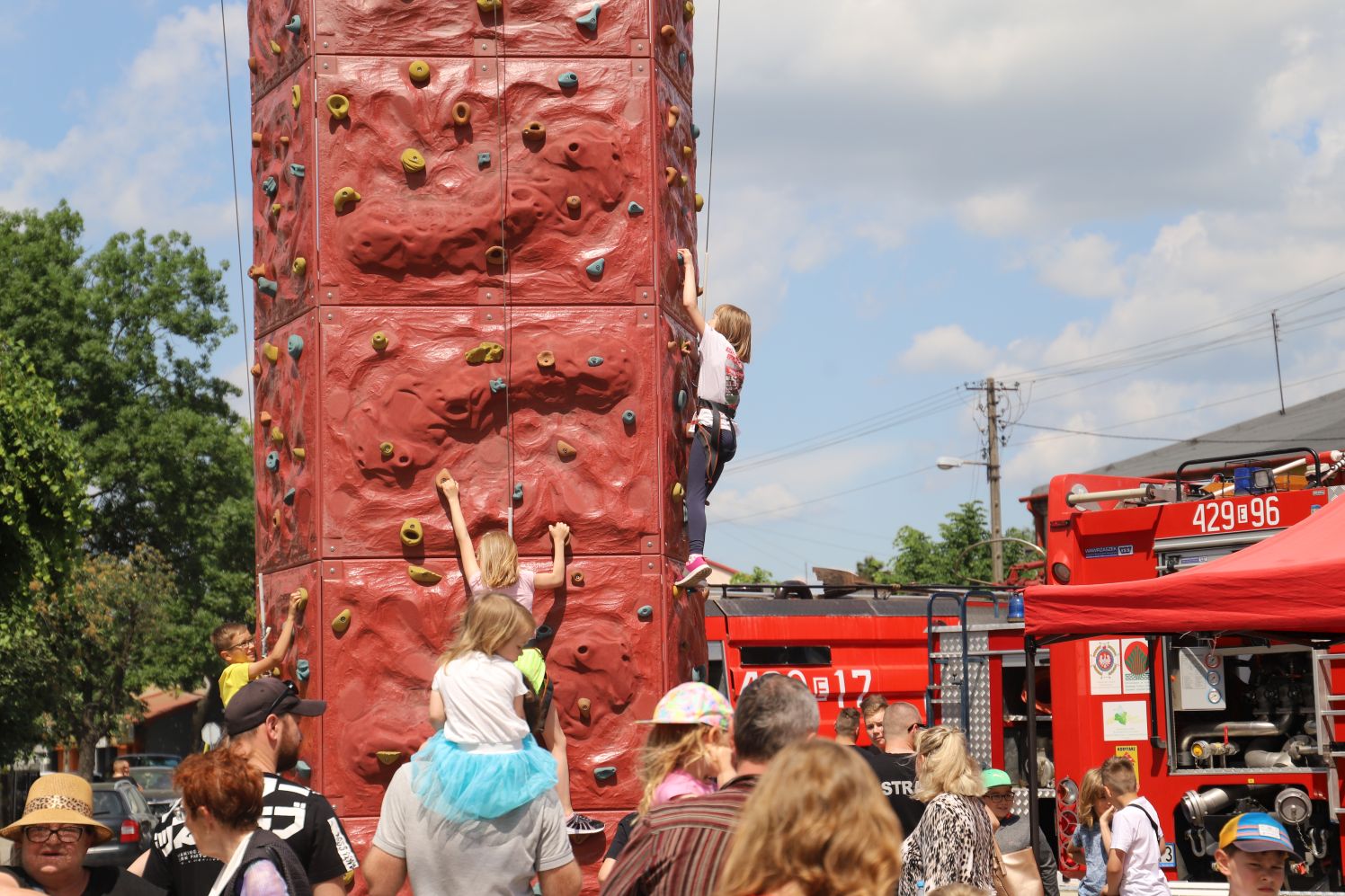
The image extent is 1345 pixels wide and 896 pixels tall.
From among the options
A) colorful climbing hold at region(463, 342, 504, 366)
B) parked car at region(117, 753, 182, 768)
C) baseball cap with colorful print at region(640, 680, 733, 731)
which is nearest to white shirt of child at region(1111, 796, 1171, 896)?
colorful climbing hold at region(463, 342, 504, 366)

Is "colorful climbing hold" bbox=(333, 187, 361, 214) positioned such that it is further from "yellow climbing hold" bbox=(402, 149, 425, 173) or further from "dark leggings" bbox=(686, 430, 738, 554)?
"dark leggings" bbox=(686, 430, 738, 554)

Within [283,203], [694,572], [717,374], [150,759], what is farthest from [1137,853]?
[150,759]

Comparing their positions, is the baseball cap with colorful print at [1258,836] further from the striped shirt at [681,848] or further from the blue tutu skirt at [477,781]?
the striped shirt at [681,848]

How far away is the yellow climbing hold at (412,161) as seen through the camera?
8242 mm

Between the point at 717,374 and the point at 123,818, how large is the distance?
632 inches

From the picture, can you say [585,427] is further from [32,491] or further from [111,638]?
[111,638]


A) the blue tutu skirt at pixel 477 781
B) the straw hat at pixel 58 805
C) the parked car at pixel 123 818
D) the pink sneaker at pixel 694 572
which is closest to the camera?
the straw hat at pixel 58 805

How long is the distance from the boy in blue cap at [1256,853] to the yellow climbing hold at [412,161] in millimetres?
4794

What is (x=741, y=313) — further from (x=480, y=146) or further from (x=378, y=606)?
(x=378, y=606)

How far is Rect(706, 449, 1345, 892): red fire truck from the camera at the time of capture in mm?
10062

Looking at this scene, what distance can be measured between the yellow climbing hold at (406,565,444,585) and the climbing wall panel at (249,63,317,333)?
140cm

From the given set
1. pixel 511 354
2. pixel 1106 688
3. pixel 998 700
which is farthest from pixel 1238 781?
pixel 511 354

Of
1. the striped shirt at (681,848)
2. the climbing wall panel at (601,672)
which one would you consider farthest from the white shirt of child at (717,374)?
the striped shirt at (681,848)

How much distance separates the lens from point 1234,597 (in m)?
8.70
